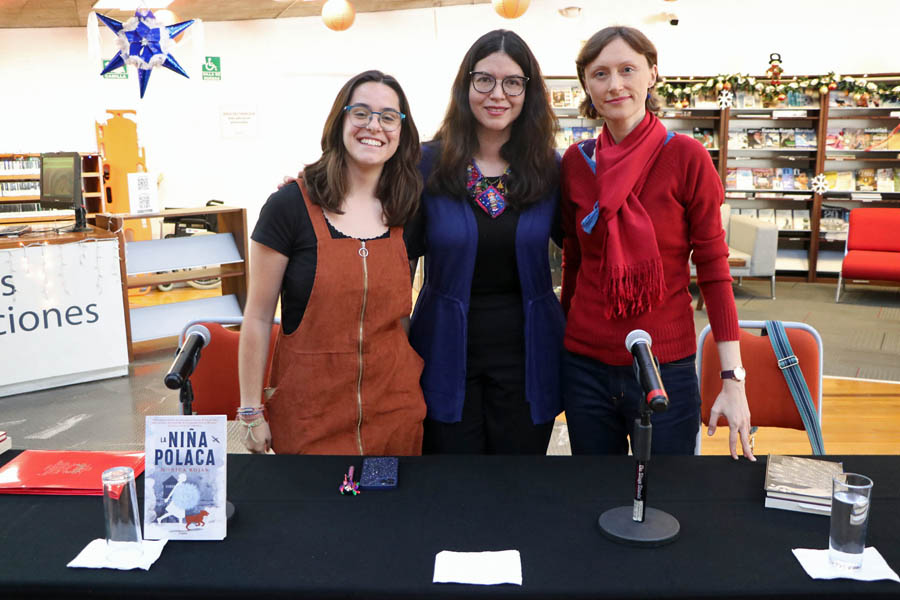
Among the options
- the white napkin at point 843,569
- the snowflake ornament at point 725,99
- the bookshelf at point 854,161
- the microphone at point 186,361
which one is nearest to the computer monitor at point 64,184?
the microphone at point 186,361

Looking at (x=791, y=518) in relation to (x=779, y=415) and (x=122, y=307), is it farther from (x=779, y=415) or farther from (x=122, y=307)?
(x=122, y=307)

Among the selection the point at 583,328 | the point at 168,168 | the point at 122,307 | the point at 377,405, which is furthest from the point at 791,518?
the point at 168,168

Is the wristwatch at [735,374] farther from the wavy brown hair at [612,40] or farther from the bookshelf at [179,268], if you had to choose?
the bookshelf at [179,268]

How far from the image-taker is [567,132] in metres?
8.87

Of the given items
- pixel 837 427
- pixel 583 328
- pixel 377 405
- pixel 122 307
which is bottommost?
pixel 837 427

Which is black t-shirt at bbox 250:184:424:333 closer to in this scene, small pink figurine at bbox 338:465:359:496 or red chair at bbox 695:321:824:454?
small pink figurine at bbox 338:465:359:496

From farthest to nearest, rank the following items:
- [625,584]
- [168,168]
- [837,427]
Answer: [168,168] → [837,427] → [625,584]

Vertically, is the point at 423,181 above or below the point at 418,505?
above

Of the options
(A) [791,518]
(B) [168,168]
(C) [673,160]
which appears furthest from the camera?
(B) [168,168]

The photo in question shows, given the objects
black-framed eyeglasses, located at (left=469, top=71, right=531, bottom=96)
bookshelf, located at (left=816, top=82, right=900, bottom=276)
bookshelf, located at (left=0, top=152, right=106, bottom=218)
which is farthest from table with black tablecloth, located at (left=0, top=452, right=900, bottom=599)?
bookshelf, located at (left=0, top=152, right=106, bottom=218)

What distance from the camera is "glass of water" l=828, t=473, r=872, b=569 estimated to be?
49.1 inches

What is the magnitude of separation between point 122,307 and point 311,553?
4.18m

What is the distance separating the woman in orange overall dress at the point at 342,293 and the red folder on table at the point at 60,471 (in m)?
0.30

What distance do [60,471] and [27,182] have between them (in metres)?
8.86
